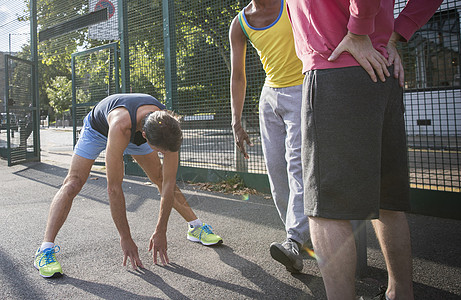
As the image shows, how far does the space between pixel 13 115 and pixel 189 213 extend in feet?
25.8

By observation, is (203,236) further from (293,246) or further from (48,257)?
(48,257)

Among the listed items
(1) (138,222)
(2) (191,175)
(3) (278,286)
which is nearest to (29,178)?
(2) (191,175)

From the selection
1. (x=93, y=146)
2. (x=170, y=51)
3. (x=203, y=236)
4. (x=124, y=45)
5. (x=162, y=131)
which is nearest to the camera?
(x=162, y=131)

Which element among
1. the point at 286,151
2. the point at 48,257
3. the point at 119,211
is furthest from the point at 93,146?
the point at 286,151

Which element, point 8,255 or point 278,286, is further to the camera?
point 8,255

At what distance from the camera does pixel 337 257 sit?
4.52ft

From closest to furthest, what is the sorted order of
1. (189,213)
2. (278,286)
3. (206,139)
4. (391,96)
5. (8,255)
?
(391,96) < (278,286) < (8,255) < (189,213) < (206,139)

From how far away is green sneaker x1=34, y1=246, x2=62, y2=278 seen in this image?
2.49 metres

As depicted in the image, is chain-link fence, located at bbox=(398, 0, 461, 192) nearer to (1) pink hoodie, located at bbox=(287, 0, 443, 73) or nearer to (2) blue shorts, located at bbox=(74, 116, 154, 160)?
(1) pink hoodie, located at bbox=(287, 0, 443, 73)

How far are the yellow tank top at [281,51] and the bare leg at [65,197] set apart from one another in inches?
64.8

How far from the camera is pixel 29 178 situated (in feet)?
23.6

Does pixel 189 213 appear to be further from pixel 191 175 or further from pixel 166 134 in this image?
pixel 191 175

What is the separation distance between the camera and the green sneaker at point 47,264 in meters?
2.49

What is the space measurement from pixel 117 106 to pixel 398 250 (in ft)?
6.88
